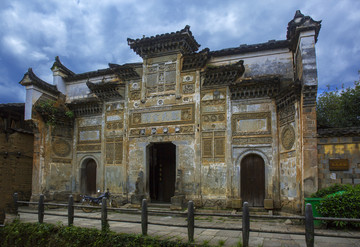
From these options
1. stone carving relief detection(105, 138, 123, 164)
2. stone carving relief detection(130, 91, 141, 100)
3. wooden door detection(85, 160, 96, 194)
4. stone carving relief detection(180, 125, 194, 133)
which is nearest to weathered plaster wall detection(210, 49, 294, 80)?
stone carving relief detection(180, 125, 194, 133)

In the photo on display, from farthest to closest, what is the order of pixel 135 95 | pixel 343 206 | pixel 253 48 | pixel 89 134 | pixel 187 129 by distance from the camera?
pixel 89 134, pixel 135 95, pixel 187 129, pixel 253 48, pixel 343 206

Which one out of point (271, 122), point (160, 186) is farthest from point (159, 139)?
point (271, 122)

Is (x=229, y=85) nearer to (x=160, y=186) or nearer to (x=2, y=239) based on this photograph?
(x=160, y=186)

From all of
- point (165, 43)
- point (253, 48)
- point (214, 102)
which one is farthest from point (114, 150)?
point (253, 48)

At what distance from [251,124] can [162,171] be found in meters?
5.35

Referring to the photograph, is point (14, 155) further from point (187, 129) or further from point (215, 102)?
point (215, 102)

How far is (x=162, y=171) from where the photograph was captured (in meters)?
14.7

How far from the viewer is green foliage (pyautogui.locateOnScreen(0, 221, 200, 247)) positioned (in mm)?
7171

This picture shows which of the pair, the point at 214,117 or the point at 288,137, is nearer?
the point at 288,137

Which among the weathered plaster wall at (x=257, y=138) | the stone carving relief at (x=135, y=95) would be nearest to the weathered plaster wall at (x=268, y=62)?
the weathered plaster wall at (x=257, y=138)

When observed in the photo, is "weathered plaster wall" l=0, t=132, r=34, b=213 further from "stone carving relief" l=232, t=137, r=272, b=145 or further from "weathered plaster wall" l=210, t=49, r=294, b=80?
"weathered plaster wall" l=210, t=49, r=294, b=80

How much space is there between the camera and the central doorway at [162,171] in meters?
14.3

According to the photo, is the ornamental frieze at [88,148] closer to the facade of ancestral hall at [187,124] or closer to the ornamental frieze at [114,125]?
the facade of ancestral hall at [187,124]

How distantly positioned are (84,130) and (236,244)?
1073 cm
